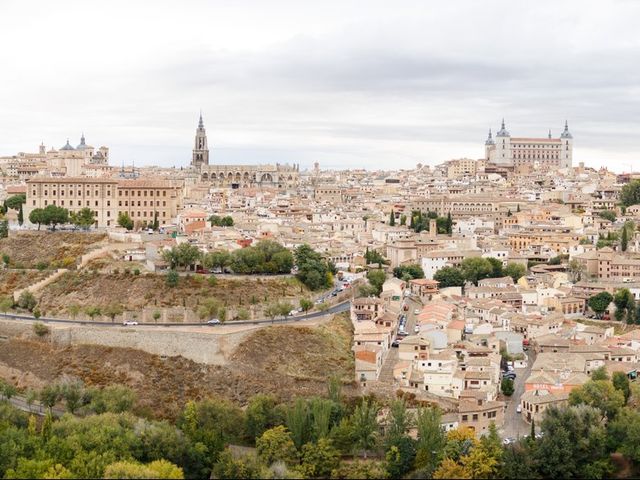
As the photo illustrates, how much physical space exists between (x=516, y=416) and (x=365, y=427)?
438cm

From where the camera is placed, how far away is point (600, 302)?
3148 cm

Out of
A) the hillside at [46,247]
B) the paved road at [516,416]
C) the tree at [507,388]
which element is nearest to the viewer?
the paved road at [516,416]

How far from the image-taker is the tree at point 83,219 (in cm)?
3684

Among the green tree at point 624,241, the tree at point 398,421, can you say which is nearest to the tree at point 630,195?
the green tree at point 624,241

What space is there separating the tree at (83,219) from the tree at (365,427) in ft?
58.2

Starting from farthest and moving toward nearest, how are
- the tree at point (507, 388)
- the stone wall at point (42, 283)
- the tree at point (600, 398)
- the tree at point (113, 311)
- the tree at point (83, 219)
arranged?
1. the tree at point (83, 219)
2. the stone wall at point (42, 283)
3. the tree at point (113, 311)
4. the tree at point (507, 388)
5. the tree at point (600, 398)

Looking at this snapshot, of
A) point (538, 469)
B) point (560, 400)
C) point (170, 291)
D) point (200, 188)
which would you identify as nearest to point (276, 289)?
point (170, 291)

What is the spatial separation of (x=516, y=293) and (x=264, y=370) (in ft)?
33.7

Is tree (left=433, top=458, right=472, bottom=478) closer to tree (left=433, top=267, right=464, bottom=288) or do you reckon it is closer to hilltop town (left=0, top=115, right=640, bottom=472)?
hilltop town (left=0, top=115, right=640, bottom=472)

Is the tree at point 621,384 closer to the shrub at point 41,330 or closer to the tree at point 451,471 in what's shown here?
the tree at point 451,471

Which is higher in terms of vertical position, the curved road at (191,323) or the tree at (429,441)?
the curved road at (191,323)

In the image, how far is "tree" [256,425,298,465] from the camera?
2070 centimetres

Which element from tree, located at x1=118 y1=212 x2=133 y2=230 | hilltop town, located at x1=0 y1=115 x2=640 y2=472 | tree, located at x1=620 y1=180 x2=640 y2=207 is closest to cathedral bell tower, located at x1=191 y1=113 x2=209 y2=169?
hilltop town, located at x1=0 y1=115 x2=640 y2=472

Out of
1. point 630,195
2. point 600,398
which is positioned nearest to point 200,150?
point 630,195
